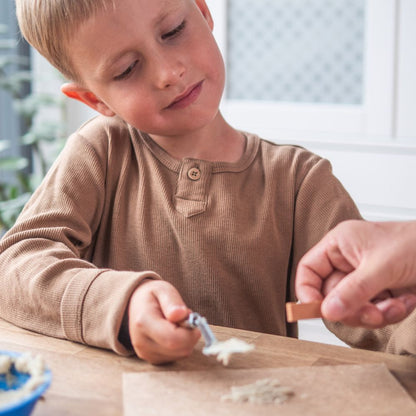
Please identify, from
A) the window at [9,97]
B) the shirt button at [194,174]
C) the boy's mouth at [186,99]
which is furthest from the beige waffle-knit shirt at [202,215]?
the window at [9,97]

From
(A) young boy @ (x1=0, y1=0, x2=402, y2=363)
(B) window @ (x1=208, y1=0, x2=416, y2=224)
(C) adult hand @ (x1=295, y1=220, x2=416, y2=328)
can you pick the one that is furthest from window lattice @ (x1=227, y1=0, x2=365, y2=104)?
(C) adult hand @ (x1=295, y1=220, x2=416, y2=328)

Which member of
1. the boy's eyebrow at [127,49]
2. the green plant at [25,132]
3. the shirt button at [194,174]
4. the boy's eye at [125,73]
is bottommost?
the green plant at [25,132]

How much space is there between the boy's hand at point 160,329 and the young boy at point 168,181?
213mm

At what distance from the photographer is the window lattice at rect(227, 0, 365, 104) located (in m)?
2.21

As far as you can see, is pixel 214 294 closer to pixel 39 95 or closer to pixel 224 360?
pixel 224 360

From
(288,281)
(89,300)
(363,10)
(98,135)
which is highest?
(363,10)

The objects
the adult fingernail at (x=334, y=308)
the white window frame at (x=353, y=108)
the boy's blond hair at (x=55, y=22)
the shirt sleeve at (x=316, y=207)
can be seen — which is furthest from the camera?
the white window frame at (x=353, y=108)

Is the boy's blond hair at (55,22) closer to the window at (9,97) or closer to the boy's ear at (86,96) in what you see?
the boy's ear at (86,96)

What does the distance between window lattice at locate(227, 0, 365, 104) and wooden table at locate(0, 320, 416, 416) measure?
1584 mm

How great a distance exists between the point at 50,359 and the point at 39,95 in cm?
213

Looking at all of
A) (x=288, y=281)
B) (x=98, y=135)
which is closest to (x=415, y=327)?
(x=288, y=281)

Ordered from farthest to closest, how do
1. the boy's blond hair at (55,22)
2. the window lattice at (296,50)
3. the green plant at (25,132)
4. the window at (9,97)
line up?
the window at (9,97) < the green plant at (25,132) < the window lattice at (296,50) < the boy's blond hair at (55,22)

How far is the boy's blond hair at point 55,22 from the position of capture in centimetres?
95

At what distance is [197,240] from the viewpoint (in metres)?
1.07
